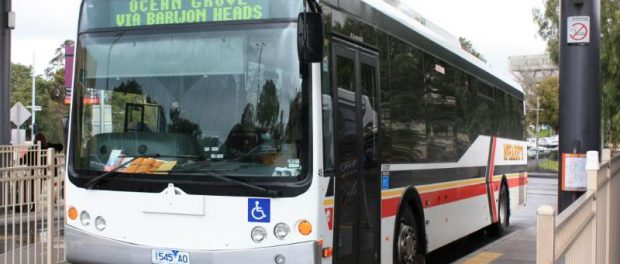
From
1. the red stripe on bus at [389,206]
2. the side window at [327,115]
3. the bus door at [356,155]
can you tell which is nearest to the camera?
the side window at [327,115]

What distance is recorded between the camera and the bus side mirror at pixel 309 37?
17.0 feet

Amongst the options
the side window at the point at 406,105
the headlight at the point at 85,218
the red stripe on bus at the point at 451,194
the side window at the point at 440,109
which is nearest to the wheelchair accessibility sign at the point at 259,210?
the headlight at the point at 85,218

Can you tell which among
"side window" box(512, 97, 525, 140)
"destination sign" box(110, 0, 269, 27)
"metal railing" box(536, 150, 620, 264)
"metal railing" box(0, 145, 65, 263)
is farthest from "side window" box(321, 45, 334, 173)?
"side window" box(512, 97, 525, 140)

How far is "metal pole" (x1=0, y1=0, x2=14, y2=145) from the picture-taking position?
15000 mm

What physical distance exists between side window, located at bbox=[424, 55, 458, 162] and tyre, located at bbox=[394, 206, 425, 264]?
1.05m

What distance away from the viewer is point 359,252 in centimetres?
620

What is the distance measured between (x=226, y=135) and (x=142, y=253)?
122 centimetres

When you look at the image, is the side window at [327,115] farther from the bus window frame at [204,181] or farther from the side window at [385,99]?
the side window at [385,99]

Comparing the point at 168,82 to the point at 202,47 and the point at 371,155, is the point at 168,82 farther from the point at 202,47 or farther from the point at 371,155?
the point at 371,155

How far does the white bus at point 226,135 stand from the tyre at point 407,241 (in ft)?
1.72

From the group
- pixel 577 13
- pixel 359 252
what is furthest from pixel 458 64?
pixel 359 252

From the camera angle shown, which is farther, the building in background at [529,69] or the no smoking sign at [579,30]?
the building in background at [529,69]

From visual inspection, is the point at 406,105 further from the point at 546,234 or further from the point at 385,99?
the point at 546,234

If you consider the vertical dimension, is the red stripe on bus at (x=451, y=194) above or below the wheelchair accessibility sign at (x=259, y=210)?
below
